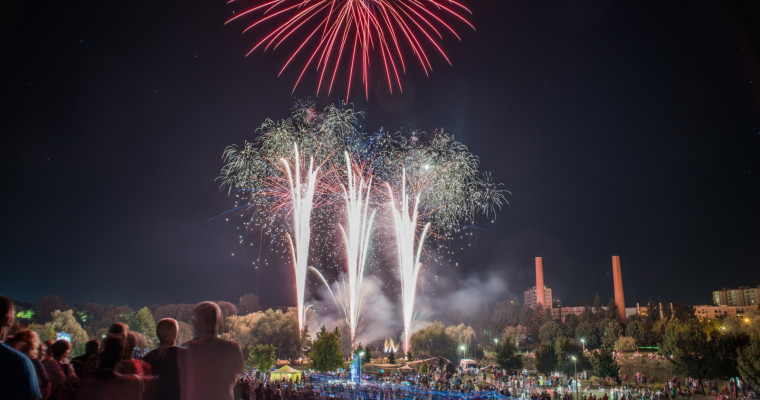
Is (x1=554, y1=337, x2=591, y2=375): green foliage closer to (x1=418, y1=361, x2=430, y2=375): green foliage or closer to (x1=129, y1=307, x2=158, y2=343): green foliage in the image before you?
(x1=418, y1=361, x2=430, y2=375): green foliage

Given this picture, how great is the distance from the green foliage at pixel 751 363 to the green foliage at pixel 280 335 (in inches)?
1701

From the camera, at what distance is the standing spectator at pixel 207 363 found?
400cm

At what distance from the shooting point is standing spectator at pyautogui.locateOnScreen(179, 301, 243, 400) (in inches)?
157

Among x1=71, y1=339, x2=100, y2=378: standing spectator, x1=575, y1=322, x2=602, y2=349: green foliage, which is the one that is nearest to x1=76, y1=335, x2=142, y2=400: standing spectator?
x1=71, y1=339, x2=100, y2=378: standing spectator

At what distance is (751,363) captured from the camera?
32.0m

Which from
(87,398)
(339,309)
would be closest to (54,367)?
(87,398)

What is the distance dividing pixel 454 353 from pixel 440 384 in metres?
36.8

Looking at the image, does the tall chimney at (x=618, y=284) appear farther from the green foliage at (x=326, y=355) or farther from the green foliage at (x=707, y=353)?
the green foliage at (x=326, y=355)

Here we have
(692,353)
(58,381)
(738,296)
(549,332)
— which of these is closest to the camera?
(58,381)

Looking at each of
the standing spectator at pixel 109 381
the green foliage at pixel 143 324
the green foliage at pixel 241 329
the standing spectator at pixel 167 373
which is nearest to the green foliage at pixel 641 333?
the green foliage at pixel 241 329

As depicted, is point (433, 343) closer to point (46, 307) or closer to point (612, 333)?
point (612, 333)

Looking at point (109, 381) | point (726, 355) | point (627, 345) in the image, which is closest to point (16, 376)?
point (109, 381)

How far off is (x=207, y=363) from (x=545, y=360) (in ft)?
161

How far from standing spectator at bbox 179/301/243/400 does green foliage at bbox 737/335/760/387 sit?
3839 centimetres
